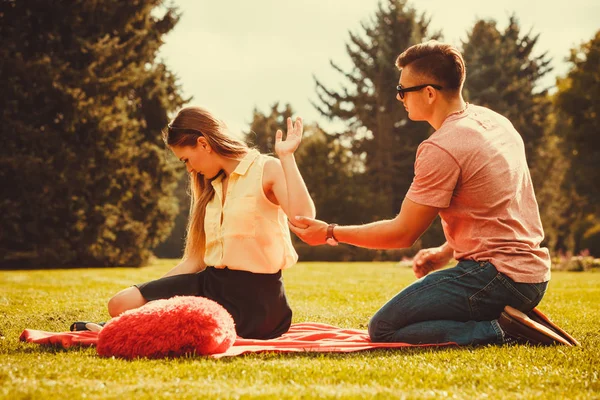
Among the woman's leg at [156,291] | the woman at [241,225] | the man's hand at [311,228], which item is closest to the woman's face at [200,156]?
the woman at [241,225]

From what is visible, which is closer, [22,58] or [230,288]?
[230,288]

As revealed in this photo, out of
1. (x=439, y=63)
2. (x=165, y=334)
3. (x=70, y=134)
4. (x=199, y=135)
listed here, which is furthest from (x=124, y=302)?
(x=70, y=134)

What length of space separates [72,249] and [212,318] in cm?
1672

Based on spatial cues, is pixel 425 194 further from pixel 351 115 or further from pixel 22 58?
pixel 351 115

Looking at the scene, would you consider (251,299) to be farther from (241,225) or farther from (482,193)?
(482,193)

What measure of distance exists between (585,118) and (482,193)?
33362mm

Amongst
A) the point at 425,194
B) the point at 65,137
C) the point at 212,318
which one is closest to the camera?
the point at 212,318

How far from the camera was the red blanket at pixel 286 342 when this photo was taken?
3564 millimetres

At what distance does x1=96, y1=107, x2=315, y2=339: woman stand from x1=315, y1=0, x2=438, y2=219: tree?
1141 inches

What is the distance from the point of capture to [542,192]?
37750mm

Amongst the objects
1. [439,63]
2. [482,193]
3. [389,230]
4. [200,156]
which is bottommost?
[389,230]

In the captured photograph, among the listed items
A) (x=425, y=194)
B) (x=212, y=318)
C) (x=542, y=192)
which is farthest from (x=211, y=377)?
(x=542, y=192)

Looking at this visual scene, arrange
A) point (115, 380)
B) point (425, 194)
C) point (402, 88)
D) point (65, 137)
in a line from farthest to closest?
→ point (65, 137), point (402, 88), point (425, 194), point (115, 380)

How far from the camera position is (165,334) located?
3.37m
